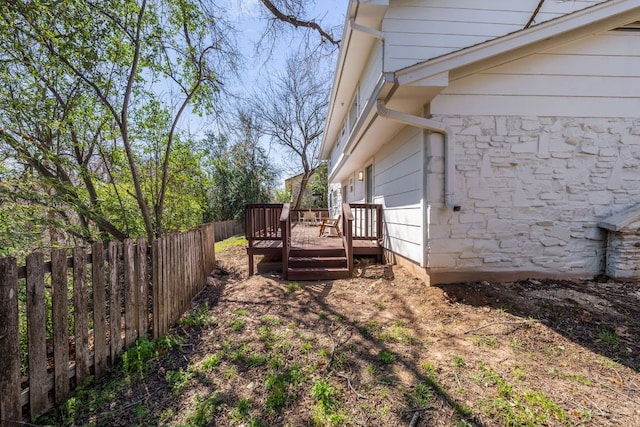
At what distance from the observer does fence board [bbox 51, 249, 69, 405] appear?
83.9 inches

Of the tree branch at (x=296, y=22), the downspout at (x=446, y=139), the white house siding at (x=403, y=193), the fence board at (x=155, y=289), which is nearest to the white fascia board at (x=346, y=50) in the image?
the downspout at (x=446, y=139)

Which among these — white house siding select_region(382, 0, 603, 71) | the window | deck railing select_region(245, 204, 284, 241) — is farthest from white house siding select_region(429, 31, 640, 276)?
the window

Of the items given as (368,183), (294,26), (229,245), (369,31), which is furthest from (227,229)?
(369,31)

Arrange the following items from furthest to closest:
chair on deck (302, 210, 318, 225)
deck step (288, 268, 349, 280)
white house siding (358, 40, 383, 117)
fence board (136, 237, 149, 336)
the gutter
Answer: chair on deck (302, 210, 318, 225), deck step (288, 268, 349, 280), white house siding (358, 40, 383, 117), the gutter, fence board (136, 237, 149, 336)

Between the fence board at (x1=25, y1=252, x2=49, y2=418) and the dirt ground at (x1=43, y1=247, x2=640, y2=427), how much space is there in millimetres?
309

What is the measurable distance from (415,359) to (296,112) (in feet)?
59.3

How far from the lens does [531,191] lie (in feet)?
14.2

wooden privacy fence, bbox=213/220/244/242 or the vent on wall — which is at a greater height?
the vent on wall

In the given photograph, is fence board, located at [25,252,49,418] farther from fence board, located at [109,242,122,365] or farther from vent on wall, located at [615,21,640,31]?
vent on wall, located at [615,21,640,31]

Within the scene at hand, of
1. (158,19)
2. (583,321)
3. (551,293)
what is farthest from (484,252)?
(158,19)

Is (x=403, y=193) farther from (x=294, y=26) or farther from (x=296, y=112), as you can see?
(x=296, y=112)

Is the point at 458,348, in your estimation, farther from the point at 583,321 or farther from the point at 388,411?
the point at 583,321

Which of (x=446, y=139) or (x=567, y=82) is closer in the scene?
(x=446, y=139)

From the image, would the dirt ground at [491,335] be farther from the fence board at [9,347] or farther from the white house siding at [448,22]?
the white house siding at [448,22]
